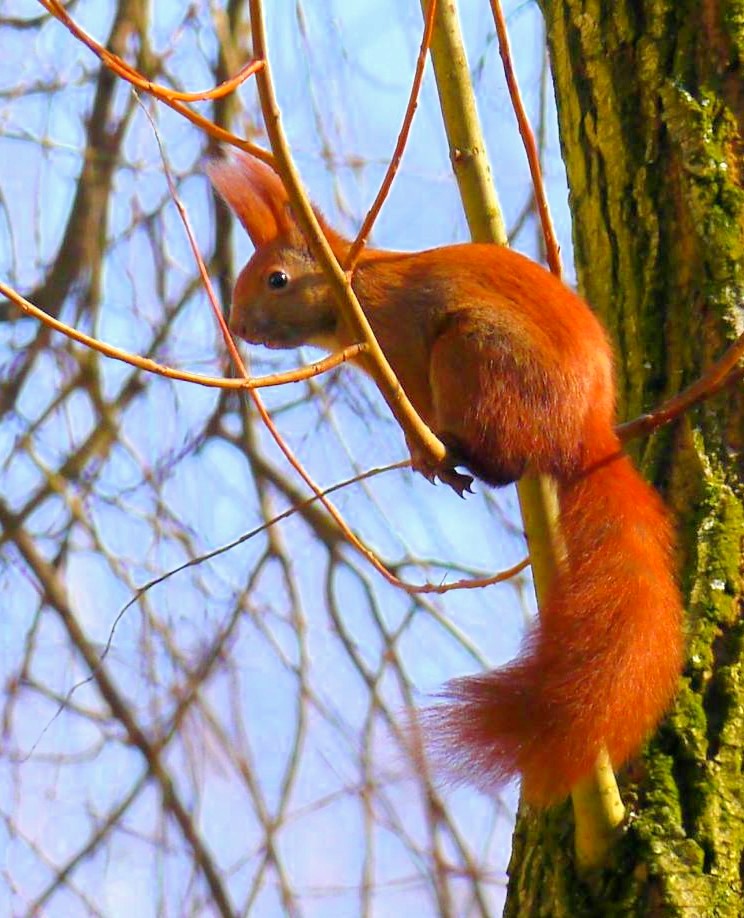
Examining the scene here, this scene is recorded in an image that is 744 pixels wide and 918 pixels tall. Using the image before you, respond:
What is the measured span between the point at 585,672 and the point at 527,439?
1.51 ft

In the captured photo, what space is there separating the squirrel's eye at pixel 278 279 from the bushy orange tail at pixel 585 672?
682mm

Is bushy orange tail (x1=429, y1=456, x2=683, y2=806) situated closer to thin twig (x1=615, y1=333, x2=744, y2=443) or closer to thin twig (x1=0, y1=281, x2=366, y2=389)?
thin twig (x1=615, y1=333, x2=744, y2=443)

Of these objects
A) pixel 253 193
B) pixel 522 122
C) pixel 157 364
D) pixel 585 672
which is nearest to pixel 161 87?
pixel 157 364

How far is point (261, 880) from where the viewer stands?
118 inches

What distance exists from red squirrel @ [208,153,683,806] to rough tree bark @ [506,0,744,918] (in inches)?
3.6

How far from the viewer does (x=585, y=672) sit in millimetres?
1629

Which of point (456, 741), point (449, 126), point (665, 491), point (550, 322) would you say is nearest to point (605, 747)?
point (456, 741)

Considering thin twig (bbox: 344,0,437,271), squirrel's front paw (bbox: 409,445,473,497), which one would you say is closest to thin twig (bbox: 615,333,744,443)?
squirrel's front paw (bbox: 409,445,473,497)

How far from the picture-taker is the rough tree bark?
1.72m

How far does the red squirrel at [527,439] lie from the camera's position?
5.15 feet

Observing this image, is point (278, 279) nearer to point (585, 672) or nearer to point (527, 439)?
point (527, 439)

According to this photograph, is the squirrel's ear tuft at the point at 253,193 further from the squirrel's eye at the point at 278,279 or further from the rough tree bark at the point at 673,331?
the rough tree bark at the point at 673,331

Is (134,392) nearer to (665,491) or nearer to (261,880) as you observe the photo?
(261,880)

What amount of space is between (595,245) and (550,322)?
0.79 ft
